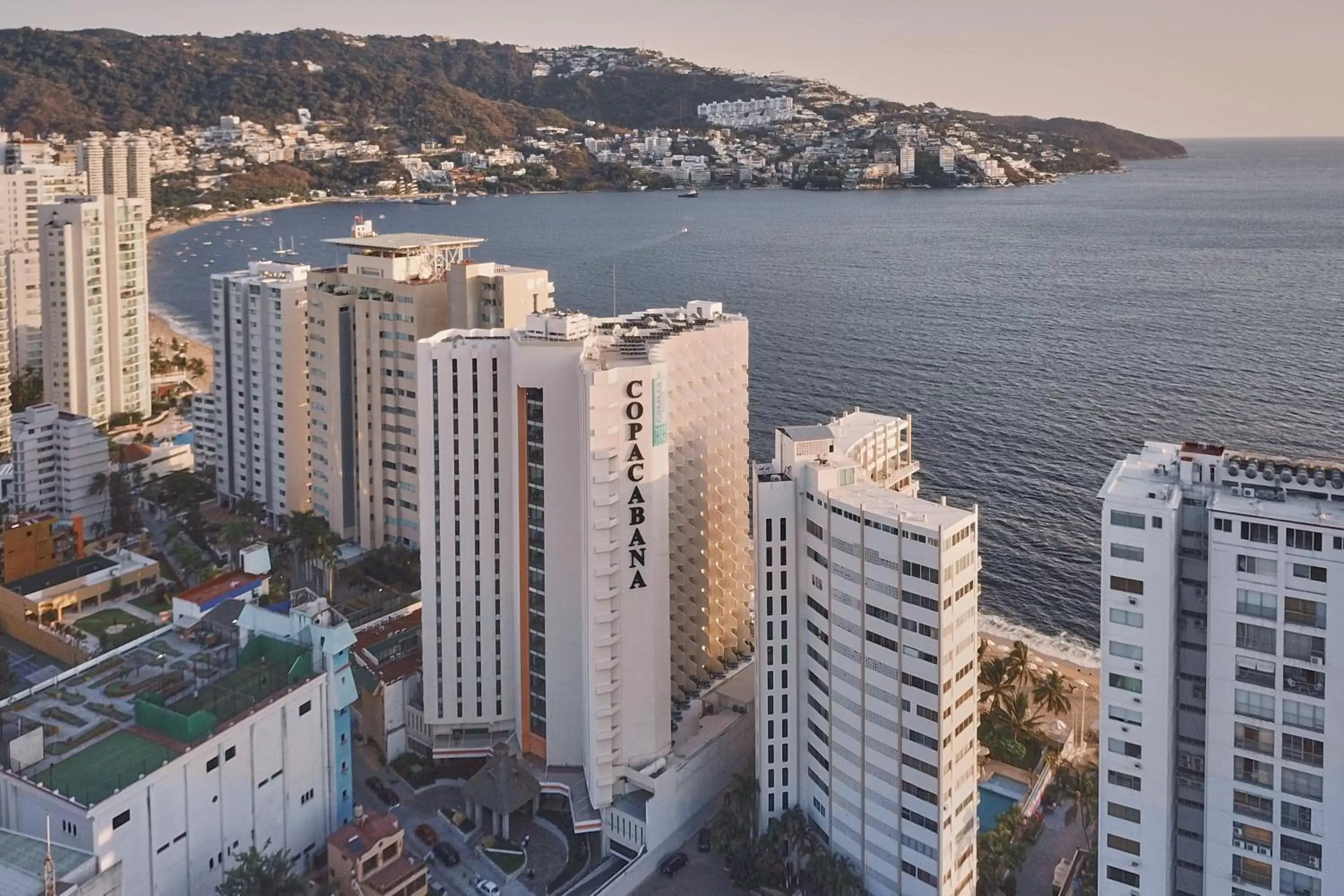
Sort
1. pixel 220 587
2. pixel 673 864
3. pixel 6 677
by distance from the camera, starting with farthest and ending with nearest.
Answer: pixel 6 677
pixel 220 587
pixel 673 864

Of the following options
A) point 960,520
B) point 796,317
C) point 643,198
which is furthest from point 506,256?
point 960,520

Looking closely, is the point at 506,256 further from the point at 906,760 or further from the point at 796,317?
the point at 906,760

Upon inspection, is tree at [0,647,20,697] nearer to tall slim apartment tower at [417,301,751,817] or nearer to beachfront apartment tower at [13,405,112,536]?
tall slim apartment tower at [417,301,751,817]

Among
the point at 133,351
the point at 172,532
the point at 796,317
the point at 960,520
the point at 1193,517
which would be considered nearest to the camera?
the point at 1193,517

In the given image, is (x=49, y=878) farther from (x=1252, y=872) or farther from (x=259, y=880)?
(x=1252, y=872)

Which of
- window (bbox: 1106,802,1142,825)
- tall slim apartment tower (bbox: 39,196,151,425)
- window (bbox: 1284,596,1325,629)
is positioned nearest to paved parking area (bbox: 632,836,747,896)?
window (bbox: 1106,802,1142,825)

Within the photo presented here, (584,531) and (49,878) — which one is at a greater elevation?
(584,531)

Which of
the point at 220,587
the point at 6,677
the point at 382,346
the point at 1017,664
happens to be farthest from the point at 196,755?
the point at 382,346
